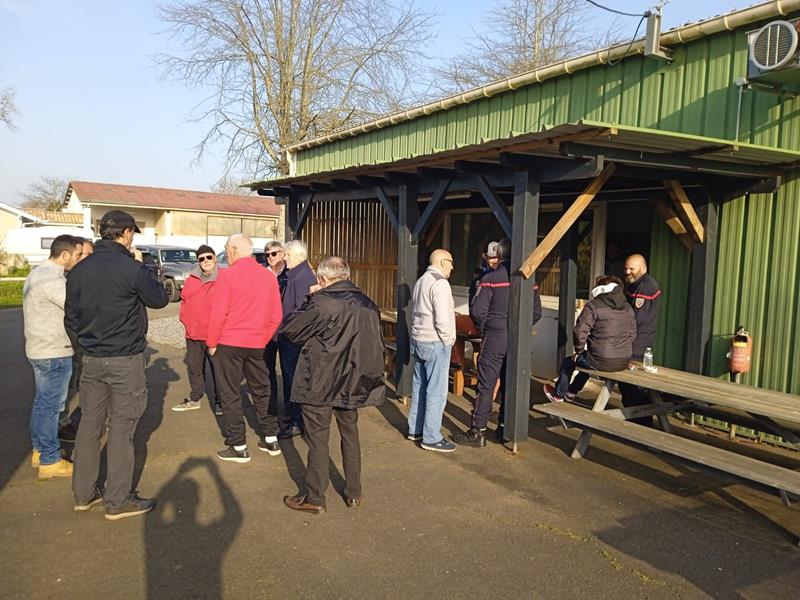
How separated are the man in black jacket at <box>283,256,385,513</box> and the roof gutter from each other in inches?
175

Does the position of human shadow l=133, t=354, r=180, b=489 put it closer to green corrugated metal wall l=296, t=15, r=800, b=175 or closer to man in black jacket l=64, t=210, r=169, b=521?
man in black jacket l=64, t=210, r=169, b=521

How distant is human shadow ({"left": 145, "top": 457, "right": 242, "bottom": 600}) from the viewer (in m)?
3.41

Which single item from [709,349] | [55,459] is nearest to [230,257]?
[55,459]

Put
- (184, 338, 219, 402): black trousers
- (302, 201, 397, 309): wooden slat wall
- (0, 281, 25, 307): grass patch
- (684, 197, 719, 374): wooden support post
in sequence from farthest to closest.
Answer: (0, 281, 25, 307): grass patch, (302, 201, 397, 309): wooden slat wall, (184, 338, 219, 402): black trousers, (684, 197, 719, 374): wooden support post

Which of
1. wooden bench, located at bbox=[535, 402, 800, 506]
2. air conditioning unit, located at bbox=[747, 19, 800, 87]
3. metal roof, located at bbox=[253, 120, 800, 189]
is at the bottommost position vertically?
wooden bench, located at bbox=[535, 402, 800, 506]

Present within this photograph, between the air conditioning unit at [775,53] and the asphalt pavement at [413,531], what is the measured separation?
10.7 ft

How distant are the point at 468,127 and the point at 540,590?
7.39 m

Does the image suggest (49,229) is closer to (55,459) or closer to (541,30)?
(541,30)

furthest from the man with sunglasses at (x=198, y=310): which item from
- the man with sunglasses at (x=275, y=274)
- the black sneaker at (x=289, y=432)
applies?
the black sneaker at (x=289, y=432)

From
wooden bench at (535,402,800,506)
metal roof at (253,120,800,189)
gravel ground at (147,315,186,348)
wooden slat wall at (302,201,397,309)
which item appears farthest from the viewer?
gravel ground at (147,315,186,348)

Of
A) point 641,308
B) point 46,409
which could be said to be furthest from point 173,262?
point 641,308

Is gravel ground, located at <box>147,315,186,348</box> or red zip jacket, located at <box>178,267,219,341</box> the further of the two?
gravel ground, located at <box>147,315,186,348</box>

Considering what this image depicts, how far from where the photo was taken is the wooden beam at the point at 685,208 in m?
6.23

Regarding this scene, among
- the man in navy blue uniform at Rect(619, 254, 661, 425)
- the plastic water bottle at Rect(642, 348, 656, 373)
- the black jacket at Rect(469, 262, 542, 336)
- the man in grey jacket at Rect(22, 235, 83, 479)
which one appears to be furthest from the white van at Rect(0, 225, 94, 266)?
the plastic water bottle at Rect(642, 348, 656, 373)
